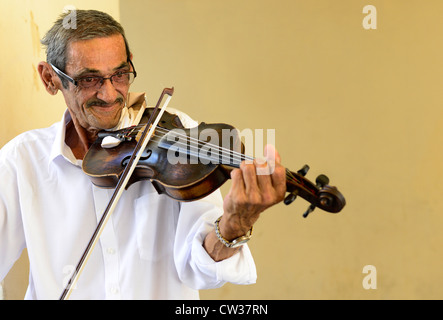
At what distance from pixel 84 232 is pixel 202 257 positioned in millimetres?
354

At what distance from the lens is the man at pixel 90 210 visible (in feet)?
4.16

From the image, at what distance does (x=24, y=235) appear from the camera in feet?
4.42

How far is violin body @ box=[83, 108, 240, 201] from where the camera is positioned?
108 cm

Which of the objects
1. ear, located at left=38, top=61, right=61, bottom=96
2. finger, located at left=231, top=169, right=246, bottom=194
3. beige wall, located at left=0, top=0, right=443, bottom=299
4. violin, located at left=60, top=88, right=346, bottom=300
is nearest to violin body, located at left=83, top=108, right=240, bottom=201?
violin, located at left=60, top=88, right=346, bottom=300

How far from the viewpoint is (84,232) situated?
4.31 ft

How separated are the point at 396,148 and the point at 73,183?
1714 millimetres

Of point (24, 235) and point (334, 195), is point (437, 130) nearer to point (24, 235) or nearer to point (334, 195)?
point (334, 195)

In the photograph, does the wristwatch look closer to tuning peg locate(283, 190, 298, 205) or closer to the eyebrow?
tuning peg locate(283, 190, 298, 205)

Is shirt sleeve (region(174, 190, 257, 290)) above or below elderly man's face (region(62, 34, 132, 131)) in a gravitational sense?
below

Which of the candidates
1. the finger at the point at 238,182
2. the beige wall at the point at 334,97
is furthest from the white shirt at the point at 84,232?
the beige wall at the point at 334,97

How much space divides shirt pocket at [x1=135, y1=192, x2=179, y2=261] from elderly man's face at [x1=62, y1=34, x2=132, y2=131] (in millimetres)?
220

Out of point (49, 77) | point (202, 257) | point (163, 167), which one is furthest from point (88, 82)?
point (202, 257)

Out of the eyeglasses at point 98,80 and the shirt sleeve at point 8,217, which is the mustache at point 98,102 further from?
the shirt sleeve at point 8,217
